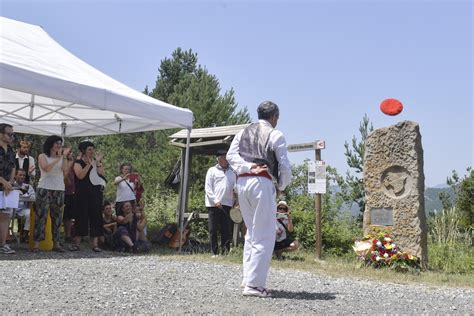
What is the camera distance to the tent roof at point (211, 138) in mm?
9547

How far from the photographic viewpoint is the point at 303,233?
10102 mm

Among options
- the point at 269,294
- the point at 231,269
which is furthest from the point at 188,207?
the point at 269,294

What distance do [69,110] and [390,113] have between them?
19.5ft

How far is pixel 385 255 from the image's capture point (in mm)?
7531

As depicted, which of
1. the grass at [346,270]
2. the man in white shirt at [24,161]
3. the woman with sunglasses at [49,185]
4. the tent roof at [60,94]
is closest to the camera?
the grass at [346,270]

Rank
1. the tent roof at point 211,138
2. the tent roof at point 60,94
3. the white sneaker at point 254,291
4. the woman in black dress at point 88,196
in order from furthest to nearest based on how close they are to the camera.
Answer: the tent roof at point 211,138
the woman in black dress at point 88,196
the tent roof at point 60,94
the white sneaker at point 254,291

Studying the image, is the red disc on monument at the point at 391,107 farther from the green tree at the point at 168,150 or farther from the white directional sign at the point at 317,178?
the green tree at the point at 168,150

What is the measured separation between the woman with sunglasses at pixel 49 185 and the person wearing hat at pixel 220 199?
2067 mm

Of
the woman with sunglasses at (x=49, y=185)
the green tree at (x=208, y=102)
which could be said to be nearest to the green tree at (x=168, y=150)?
the green tree at (x=208, y=102)

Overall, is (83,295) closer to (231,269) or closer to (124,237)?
(231,269)

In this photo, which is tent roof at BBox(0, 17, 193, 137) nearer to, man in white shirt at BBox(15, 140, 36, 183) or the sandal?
man in white shirt at BBox(15, 140, 36, 183)

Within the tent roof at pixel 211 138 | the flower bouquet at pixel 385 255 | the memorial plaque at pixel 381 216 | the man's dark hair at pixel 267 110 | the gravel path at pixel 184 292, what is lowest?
the gravel path at pixel 184 292

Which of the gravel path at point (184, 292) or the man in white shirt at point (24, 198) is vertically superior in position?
the man in white shirt at point (24, 198)

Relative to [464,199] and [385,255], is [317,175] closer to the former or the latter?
[385,255]
